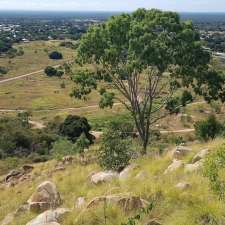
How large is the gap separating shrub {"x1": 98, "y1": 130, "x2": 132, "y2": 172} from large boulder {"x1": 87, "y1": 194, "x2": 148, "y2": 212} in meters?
6.39

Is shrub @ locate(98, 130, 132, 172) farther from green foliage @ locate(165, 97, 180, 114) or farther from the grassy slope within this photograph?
green foliage @ locate(165, 97, 180, 114)

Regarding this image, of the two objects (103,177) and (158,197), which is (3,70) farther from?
(158,197)

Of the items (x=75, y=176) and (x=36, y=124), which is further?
(x=36, y=124)

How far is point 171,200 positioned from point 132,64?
11.5m

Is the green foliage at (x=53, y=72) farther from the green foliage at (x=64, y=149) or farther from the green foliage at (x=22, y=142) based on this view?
the green foliage at (x=64, y=149)

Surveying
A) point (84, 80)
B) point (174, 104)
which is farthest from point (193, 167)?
point (174, 104)

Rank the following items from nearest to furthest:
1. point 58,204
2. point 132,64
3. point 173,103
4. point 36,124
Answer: point 58,204, point 132,64, point 173,103, point 36,124

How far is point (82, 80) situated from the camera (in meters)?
23.7

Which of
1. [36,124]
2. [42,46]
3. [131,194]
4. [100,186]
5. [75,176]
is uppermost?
[131,194]

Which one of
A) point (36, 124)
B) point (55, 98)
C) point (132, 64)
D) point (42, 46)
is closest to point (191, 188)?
point (132, 64)

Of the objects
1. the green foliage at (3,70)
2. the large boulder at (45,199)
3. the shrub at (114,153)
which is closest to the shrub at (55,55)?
the green foliage at (3,70)

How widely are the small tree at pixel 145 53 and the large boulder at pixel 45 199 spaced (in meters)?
8.76

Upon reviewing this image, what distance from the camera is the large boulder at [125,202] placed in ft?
34.3

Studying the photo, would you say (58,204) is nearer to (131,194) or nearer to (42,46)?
(131,194)
